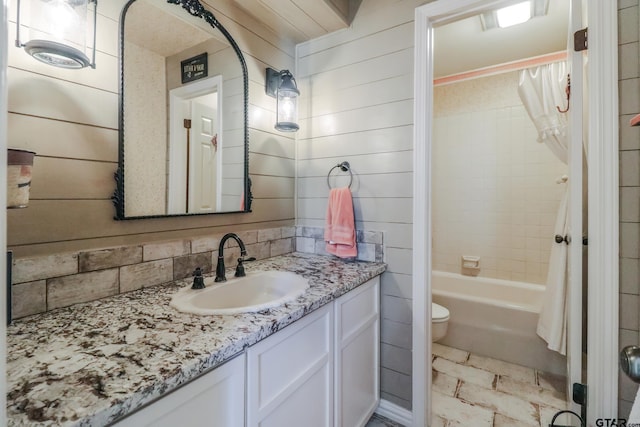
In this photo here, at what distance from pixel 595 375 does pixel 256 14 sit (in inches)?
89.6

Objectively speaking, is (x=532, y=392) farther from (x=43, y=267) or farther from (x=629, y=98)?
(x=43, y=267)

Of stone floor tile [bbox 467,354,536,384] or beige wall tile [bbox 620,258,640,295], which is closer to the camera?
beige wall tile [bbox 620,258,640,295]

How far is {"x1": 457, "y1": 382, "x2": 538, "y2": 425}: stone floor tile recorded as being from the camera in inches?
64.2

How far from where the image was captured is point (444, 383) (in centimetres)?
192

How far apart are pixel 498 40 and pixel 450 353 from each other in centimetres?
241

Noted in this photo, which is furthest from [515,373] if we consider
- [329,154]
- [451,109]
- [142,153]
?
[142,153]

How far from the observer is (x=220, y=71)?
58.2 inches

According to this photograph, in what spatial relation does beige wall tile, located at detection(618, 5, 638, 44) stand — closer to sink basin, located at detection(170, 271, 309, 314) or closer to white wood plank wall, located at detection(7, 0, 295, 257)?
sink basin, located at detection(170, 271, 309, 314)

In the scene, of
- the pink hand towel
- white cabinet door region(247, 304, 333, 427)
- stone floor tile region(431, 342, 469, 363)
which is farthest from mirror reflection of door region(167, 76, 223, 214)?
stone floor tile region(431, 342, 469, 363)

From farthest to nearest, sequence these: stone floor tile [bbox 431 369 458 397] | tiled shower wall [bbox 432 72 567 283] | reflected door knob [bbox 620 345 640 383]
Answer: tiled shower wall [bbox 432 72 567 283]
stone floor tile [bbox 431 369 458 397]
reflected door knob [bbox 620 345 640 383]

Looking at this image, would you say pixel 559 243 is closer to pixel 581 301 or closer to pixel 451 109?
pixel 581 301

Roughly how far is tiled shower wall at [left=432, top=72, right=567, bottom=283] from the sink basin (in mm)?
2180

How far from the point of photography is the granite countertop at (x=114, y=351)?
1.67ft

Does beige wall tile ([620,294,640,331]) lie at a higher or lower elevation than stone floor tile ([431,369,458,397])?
higher
